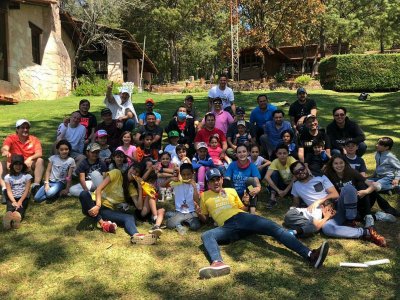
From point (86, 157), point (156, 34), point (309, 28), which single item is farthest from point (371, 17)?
point (86, 157)

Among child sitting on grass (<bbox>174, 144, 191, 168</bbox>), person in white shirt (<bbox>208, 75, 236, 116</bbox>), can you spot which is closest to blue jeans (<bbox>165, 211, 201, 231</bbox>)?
child sitting on grass (<bbox>174, 144, 191, 168</bbox>)

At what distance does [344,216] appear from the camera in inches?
202

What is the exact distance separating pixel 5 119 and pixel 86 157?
672 centimetres

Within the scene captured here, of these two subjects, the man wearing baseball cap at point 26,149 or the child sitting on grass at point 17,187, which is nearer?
Result: the child sitting on grass at point 17,187

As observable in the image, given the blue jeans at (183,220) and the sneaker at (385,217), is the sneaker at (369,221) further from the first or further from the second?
the blue jeans at (183,220)

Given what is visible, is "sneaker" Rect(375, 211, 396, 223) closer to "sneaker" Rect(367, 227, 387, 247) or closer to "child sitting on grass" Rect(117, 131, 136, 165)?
"sneaker" Rect(367, 227, 387, 247)

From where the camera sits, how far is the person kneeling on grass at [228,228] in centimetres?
425

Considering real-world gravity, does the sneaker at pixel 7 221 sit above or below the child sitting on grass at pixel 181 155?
below

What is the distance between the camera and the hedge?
20.7 meters

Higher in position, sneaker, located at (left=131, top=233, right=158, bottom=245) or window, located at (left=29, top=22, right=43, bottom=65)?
window, located at (left=29, top=22, right=43, bottom=65)

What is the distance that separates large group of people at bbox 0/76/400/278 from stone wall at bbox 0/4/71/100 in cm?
1038

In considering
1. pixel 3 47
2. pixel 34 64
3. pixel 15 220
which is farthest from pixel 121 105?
pixel 34 64

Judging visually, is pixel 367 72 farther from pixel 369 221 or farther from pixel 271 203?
pixel 369 221

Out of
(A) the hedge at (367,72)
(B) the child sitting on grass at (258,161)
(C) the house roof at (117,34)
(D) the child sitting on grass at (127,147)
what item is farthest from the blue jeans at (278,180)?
(C) the house roof at (117,34)
